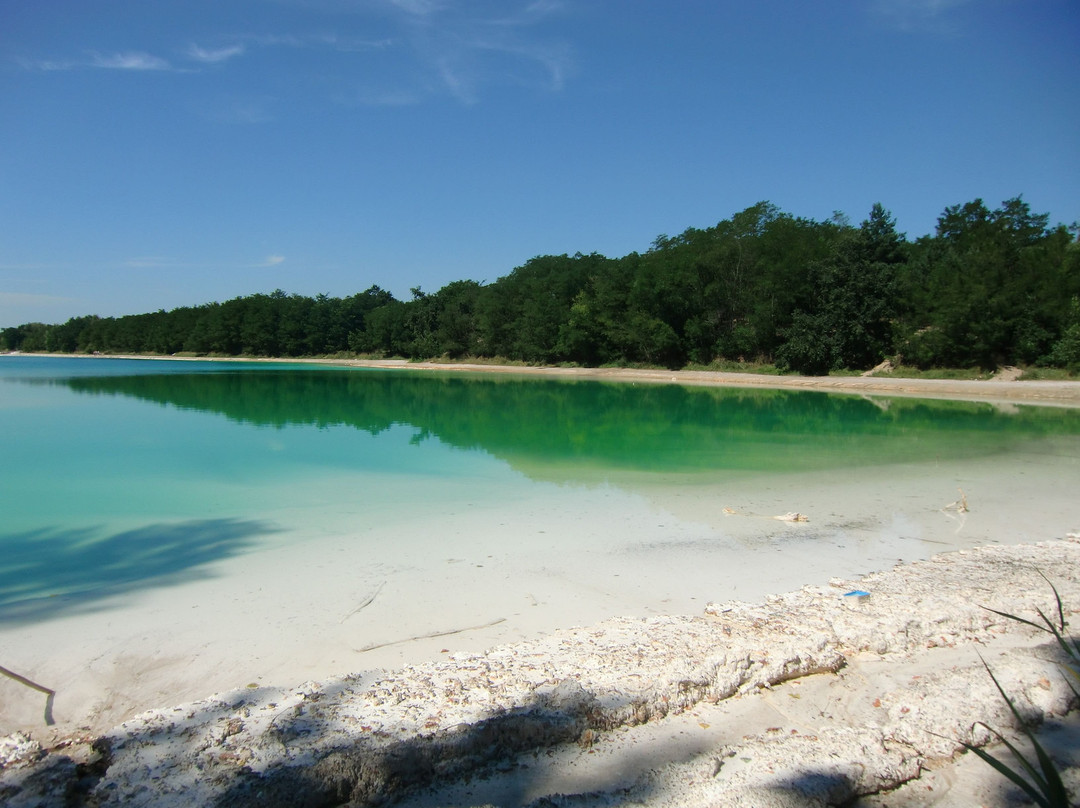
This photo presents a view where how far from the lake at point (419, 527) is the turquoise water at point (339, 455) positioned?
0.06m

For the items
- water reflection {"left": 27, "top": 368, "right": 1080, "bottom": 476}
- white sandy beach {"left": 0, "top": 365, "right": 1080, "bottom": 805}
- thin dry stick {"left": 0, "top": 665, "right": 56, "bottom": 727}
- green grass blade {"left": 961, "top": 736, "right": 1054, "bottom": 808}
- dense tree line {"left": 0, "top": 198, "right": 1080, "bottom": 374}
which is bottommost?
water reflection {"left": 27, "top": 368, "right": 1080, "bottom": 476}

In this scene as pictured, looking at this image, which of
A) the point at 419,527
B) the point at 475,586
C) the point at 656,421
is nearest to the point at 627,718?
the point at 475,586

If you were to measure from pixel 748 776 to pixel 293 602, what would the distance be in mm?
3357

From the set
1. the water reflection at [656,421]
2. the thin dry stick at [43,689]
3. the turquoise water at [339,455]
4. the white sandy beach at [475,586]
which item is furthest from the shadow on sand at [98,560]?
the water reflection at [656,421]

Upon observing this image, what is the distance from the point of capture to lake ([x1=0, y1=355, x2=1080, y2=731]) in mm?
4055

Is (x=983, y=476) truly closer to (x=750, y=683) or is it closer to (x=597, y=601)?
(x=597, y=601)

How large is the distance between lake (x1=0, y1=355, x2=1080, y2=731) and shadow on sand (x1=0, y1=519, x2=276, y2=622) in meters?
0.03

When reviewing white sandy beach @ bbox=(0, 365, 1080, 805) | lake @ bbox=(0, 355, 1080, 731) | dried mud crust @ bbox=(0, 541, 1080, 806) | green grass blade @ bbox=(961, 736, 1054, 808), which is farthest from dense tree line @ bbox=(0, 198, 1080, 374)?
green grass blade @ bbox=(961, 736, 1054, 808)

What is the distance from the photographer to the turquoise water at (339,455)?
6.60 meters

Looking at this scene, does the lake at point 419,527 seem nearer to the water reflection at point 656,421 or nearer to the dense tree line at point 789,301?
the water reflection at point 656,421

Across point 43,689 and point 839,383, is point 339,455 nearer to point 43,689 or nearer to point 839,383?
point 43,689

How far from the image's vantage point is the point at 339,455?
11812 mm

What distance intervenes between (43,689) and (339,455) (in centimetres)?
853

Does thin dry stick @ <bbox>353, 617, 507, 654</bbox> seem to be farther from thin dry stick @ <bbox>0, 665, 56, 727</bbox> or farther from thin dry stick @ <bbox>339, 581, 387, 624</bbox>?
thin dry stick @ <bbox>0, 665, 56, 727</bbox>
